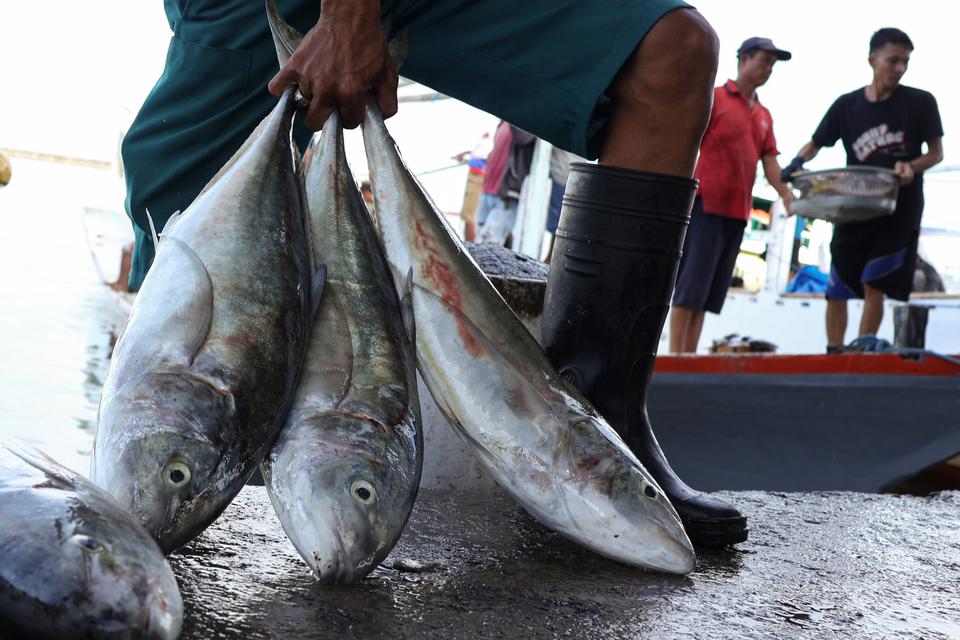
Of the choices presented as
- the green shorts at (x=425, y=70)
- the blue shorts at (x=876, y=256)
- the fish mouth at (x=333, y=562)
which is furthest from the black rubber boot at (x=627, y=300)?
the blue shorts at (x=876, y=256)

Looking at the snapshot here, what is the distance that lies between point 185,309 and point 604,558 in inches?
38.4

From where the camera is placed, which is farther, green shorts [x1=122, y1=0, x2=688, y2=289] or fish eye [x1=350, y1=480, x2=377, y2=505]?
green shorts [x1=122, y1=0, x2=688, y2=289]

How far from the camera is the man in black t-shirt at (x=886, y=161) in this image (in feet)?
24.5

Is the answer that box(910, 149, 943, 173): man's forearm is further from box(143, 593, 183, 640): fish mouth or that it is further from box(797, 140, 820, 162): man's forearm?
box(143, 593, 183, 640): fish mouth

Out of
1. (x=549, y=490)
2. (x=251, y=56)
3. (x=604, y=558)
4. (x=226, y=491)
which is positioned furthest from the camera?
(x=251, y=56)

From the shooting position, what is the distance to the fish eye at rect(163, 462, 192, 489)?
4.75 ft

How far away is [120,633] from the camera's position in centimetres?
114

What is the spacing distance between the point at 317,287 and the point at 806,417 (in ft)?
14.5

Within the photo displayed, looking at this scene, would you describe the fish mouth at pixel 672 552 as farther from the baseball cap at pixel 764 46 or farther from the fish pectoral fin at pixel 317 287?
the baseball cap at pixel 764 46

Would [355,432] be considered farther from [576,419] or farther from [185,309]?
[576,419]

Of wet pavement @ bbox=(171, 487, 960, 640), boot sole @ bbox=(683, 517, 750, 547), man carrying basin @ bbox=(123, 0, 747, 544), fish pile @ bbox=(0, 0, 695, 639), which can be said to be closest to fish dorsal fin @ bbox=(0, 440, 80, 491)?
fish pile @ bbox=(0, 0, 695, 639)

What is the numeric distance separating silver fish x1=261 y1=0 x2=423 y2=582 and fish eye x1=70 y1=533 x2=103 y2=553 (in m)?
0.40

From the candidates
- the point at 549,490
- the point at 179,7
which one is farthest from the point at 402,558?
the point at 179,7

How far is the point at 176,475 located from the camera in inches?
57.2
